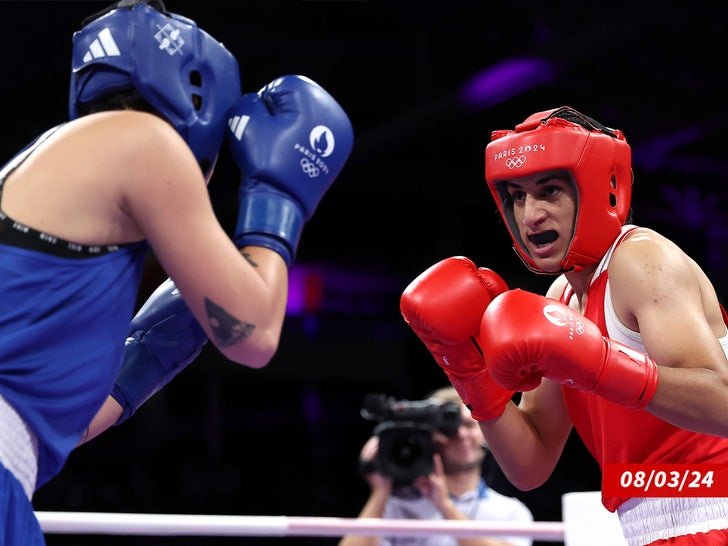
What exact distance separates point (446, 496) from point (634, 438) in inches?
63.8

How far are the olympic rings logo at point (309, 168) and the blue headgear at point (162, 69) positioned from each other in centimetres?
14

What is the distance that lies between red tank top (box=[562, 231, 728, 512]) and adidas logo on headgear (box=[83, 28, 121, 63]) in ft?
3.16

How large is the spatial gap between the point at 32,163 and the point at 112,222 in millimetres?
140

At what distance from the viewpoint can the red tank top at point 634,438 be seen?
1829 mm

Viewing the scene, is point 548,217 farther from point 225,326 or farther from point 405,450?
point 405,450

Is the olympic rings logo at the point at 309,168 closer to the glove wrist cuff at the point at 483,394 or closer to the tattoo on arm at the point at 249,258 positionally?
the tattoo on arm at the point at 249,258

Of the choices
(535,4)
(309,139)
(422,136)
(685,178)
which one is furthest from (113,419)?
(685,178)

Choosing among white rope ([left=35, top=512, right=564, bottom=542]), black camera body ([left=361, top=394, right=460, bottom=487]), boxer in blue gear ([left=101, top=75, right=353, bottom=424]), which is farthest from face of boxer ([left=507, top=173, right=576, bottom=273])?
black camera body ([left=361, top=394, right=460, bottom=487])

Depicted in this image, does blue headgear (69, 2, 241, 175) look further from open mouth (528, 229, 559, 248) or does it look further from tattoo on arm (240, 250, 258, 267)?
open mouth (528, 229, 559, 248)

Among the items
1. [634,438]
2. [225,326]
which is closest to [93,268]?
[225,326]

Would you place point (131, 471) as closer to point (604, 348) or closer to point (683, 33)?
point (683, 33)

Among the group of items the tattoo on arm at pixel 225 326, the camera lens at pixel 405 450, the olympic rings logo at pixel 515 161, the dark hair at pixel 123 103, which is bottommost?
the camera lens at pixel 405 450

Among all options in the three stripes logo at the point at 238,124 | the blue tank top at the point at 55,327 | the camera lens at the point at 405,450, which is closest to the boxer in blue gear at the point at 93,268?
the blue tank top at the point at 55,327

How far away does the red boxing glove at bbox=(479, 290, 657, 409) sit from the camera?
1644mm
